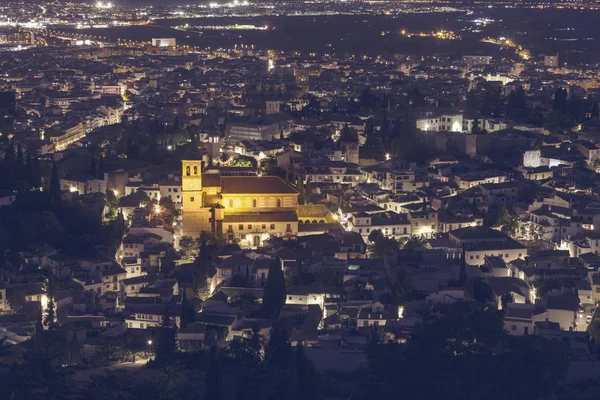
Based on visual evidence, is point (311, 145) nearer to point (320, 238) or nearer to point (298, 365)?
point (320, 238)

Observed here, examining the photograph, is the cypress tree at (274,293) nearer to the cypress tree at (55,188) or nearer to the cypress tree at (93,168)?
the cypress tree at (55,188)

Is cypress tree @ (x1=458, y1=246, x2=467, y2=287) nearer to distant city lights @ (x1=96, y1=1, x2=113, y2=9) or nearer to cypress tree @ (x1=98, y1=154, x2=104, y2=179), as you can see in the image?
cypress tree @ (x1=98, y1=154, x2=104, y2=179)

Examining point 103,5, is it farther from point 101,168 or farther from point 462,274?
point 462,274

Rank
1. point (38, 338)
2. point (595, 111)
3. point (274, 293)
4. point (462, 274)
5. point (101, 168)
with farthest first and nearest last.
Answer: point (595, 111) → point (101, 168) → point (462, 274) → point (274, 293) → point (38, 338)

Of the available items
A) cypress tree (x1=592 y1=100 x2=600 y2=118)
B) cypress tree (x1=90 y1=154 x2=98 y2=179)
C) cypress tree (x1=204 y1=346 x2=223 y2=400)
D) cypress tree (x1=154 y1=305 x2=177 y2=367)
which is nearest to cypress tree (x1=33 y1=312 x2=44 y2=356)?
cypress tree (x1=154 y1=305 x2=177 y2=367)

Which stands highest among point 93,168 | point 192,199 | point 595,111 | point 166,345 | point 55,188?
point 192,199

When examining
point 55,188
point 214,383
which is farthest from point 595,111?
point 214,383

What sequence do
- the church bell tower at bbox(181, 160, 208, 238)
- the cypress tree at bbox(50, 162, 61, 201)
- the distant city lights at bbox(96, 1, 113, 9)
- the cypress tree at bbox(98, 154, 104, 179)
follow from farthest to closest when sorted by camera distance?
Result: the distant city lights at bbox(96, 1, 113, 9)
the cypress tree at bbox(98, 154, 104, 179)
the cypress tree at bbox(50, 162, 61, 201)
the church bell tower at bbox(181, 160, 208, 238)

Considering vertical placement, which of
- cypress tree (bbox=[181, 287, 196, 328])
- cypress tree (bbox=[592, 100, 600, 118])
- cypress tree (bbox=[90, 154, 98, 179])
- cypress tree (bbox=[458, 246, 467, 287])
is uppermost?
cypress tree (bbox=[458, 246, 467, 287])

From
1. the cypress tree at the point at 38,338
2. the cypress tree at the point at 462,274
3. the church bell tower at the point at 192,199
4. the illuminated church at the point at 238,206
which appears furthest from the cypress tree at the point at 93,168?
the cypress tree at the point at 38,338
